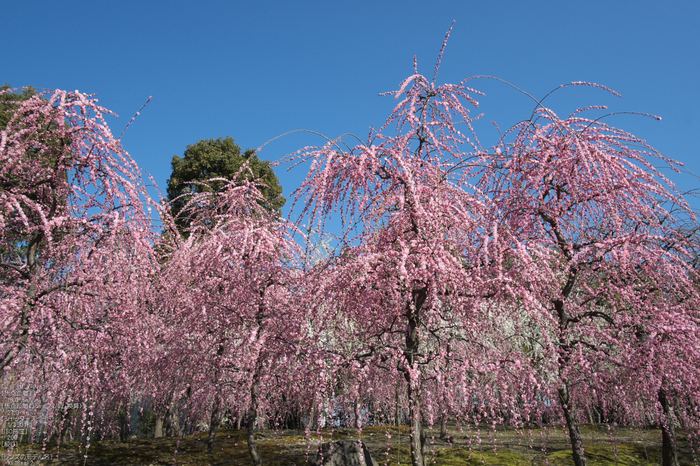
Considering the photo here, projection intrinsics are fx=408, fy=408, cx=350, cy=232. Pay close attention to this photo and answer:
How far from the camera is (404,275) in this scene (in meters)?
4.00

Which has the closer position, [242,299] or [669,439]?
[242,299]

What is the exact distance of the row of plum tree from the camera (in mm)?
4668

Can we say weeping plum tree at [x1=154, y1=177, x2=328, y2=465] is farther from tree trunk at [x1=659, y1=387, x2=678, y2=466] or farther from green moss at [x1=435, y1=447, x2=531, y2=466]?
tree trunk at [x1=659, y1=387, x2=678, y2=466]

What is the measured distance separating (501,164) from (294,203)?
339 cm

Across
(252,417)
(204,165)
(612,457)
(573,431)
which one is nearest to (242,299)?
(252,417)

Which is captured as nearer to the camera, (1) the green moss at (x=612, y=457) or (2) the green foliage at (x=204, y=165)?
(1) the green moss at (x=612, y=457)

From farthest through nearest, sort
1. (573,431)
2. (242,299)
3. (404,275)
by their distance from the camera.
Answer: (242,299) < (573,431) < (404,275)

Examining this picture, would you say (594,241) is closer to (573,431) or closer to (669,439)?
(573,431)

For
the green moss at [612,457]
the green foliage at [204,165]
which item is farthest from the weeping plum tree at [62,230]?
the green foliage at [204,165]

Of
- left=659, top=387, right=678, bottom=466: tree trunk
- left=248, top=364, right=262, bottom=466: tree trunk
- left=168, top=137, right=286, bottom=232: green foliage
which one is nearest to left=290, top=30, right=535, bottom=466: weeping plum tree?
left=248, top=364, right=262, bottom=466: tree trunk

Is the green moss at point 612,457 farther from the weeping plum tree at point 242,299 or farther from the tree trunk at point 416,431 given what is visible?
the weeping plum tree at point 242,299

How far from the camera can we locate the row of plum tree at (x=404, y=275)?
4.67 m

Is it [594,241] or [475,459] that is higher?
[594,241]

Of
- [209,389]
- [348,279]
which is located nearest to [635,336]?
[348,279]
